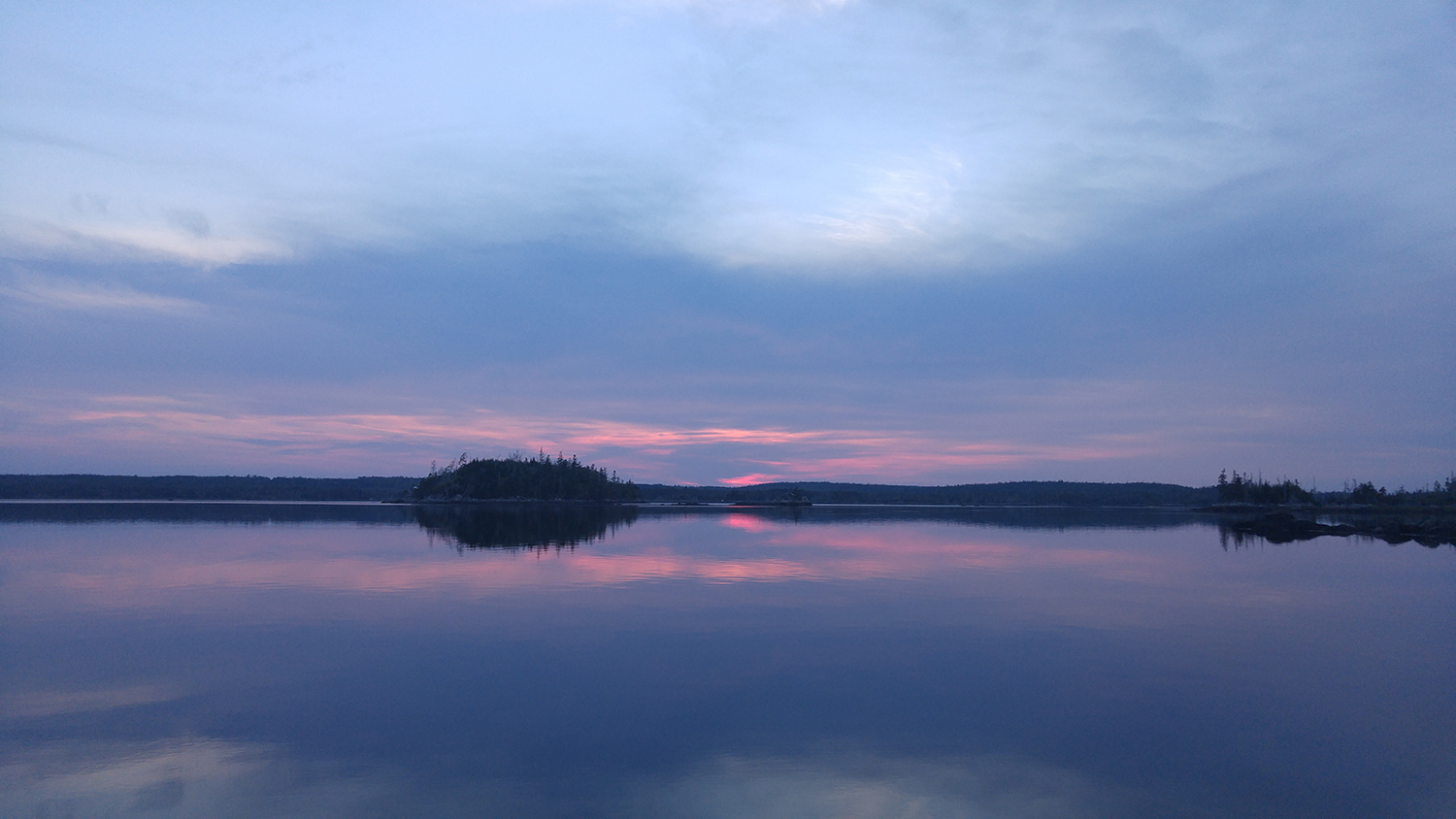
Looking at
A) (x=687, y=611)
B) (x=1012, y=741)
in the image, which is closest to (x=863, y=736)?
(x=1012, y=741)

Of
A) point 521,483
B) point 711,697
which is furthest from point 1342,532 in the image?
point 521,483

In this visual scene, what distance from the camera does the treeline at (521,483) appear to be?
138750 mm

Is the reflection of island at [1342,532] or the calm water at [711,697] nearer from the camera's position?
the calm water at [711,697]

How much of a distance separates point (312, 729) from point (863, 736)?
6.62m

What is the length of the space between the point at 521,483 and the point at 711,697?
138775 mm

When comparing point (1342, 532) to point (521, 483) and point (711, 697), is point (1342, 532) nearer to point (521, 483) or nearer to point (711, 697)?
point (711, 697)

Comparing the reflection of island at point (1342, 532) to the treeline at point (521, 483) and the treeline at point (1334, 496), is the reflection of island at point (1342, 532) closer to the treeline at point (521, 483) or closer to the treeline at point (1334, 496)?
the treeline at point (1334, 496)

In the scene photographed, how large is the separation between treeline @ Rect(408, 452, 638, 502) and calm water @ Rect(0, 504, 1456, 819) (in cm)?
11814

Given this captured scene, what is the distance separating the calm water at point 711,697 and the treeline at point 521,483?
118136mm

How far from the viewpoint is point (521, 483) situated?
14475 cm

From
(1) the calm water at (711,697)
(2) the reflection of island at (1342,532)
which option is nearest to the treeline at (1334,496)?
(2) the reflection of island at (1342,532)

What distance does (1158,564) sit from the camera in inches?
1219

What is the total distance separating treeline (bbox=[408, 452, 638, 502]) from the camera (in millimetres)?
138750

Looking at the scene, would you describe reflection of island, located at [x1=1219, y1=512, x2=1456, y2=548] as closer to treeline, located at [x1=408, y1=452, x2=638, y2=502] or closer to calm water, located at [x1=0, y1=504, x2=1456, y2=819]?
calm water, located at [x1=0, y1=504, x2=1456, y2=819]
